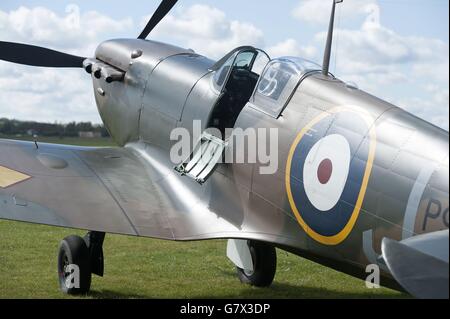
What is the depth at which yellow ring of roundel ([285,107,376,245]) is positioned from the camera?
16.3ft

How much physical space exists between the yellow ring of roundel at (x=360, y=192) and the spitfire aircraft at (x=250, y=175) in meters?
0.01

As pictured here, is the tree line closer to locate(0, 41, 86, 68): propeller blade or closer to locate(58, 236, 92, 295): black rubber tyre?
locate(0, 41, 86, 68): propeller blade

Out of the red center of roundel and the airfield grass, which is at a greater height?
the red center of roundel

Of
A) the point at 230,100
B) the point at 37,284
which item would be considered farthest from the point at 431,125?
the point at 37,284

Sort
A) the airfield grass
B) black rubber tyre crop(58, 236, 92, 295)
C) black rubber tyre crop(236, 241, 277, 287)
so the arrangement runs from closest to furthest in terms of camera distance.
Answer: black rubber tyre crop(58, 236, 92, 295), the airfield grass, black rubber tyre crop(236, 241, 277, 287)

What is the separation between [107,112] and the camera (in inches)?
368

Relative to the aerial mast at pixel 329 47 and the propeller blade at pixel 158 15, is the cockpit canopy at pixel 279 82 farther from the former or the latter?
the propeller blade at pixel 158 15

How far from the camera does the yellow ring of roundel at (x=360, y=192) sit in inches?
195

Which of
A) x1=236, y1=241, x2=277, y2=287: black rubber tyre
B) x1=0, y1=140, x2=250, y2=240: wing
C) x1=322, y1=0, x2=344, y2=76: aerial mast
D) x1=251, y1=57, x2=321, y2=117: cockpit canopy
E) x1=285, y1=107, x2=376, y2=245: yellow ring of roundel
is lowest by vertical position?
x1=236, y1=241, x2=277, y2=287: black rubber tyre

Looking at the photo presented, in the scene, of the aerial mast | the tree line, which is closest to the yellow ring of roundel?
the aerial mast

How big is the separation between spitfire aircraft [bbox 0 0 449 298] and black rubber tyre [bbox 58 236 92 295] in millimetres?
12

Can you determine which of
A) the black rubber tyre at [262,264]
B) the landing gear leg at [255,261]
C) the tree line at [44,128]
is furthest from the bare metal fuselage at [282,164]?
the tree line at [44,128]

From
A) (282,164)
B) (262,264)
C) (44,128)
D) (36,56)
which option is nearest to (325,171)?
(282,164)

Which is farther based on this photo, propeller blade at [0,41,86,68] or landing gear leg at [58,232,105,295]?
propeller blade at [0,41,86,68]
